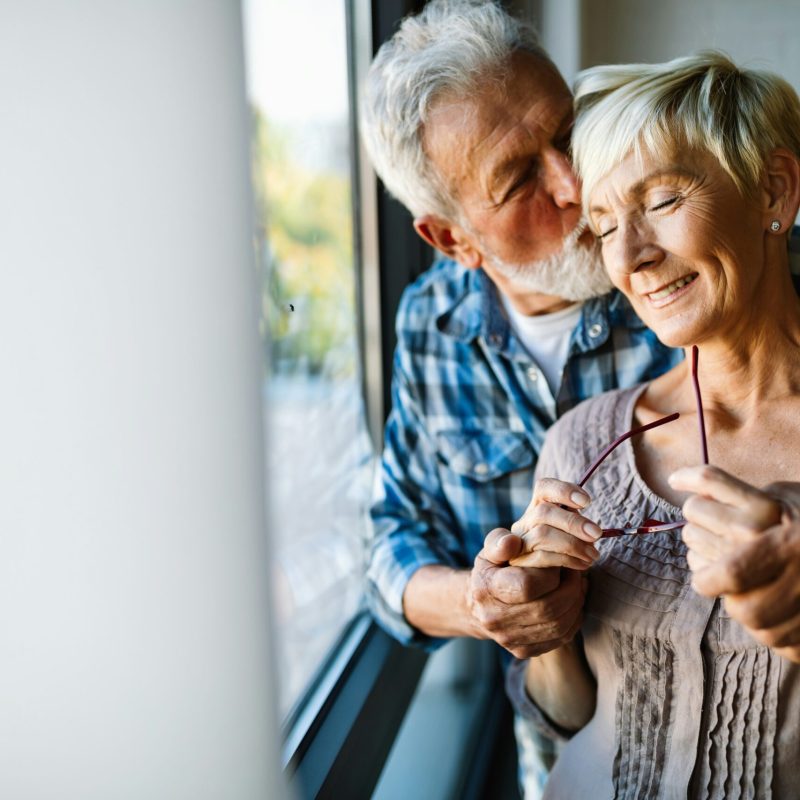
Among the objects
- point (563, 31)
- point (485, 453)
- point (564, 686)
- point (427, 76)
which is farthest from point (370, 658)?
point (563, 31)

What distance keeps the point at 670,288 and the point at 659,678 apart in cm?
47

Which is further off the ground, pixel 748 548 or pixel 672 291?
pixel 672 291

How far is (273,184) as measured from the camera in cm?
143

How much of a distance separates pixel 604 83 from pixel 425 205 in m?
0.45

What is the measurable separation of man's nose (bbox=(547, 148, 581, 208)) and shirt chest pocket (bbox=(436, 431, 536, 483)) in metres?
0.44

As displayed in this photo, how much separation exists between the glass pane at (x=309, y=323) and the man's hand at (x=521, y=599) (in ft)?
1.25

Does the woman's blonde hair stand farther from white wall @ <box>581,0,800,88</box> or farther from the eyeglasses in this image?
white wall @ <box>581,0,800,88</box>

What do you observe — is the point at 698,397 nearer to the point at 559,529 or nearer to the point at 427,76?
the point at 559,529

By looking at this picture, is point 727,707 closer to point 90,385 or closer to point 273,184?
point 90,385

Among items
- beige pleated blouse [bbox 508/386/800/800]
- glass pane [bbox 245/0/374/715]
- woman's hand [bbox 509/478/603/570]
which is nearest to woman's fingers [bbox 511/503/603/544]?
woman's hand [bbox 509/478/603/570]

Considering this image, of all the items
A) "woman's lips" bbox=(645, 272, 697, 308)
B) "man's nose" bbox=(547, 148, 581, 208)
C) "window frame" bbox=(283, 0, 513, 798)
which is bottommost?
"window frame" bbox=(283, 0, 513, 798)

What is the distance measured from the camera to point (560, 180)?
1.34 metres

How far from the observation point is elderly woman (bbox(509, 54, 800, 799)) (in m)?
0.97

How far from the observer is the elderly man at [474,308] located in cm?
138
